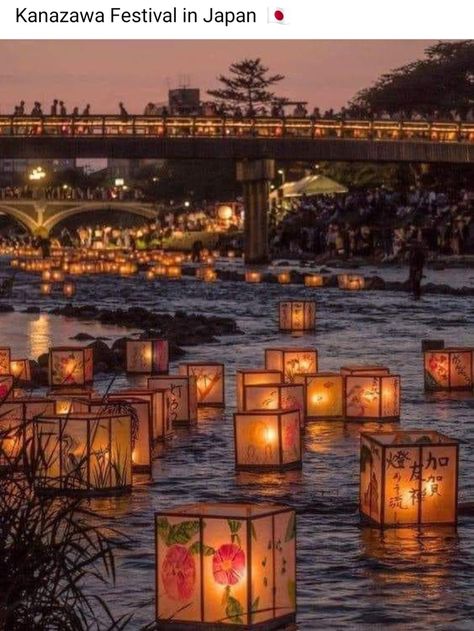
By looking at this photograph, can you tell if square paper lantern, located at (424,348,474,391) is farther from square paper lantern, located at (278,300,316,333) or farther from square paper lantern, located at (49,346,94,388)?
square paper lantern, located at (278,300,316,333)

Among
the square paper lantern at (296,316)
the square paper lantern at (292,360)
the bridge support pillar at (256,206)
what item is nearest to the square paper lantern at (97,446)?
the square paper lantern at (292,360)

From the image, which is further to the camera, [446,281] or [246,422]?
[446,281]

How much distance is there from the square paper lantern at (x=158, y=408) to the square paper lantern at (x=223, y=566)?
5.44 meters

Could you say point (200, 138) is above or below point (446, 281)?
above

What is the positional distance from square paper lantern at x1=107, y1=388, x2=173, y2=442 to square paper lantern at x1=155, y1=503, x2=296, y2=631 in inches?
214

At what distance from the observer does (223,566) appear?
304 inches

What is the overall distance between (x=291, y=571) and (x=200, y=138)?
212 ft

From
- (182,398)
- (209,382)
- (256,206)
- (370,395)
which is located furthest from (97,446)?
(256,206)

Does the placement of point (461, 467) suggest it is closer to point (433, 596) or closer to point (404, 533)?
point (404, 533)

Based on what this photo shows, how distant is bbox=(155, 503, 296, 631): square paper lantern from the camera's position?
7.68 metres

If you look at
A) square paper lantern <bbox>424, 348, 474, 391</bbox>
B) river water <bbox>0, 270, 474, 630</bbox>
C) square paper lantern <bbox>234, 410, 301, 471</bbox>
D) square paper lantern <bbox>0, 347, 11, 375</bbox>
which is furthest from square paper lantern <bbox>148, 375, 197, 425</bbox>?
square paper lantern <bbox>424, 348, 474, 391</bbox>

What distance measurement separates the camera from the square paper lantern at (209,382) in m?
16.8
